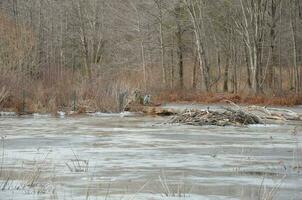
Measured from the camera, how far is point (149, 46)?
46.8m

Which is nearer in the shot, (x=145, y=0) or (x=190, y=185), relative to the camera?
(x=190, y=185)

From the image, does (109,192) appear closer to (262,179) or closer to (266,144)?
(262,179)

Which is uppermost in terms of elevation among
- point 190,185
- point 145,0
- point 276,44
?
point 145,0

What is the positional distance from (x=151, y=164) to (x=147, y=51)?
122 feet

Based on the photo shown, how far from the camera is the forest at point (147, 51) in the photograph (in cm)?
2798

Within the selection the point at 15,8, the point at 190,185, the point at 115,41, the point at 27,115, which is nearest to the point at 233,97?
the point at 27,115

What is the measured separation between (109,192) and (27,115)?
18.6 m

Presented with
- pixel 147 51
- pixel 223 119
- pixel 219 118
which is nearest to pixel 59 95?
pixel 219 118

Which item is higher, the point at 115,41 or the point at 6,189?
the point at 115,41

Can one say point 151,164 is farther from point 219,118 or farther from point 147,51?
point 147,51

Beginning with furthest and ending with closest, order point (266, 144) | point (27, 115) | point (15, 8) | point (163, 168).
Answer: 1. point (15, 8)
2. point (27, 115)
3. point (266, 144)
4. point (163, 168)

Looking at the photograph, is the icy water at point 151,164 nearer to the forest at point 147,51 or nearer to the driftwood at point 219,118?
the driftwood at point 219,118

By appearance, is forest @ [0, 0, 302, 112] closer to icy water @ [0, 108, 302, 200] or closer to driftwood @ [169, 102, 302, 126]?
driftwood @ [169, 102, 302, 126]

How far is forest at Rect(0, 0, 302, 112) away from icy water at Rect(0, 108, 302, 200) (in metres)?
9.76
